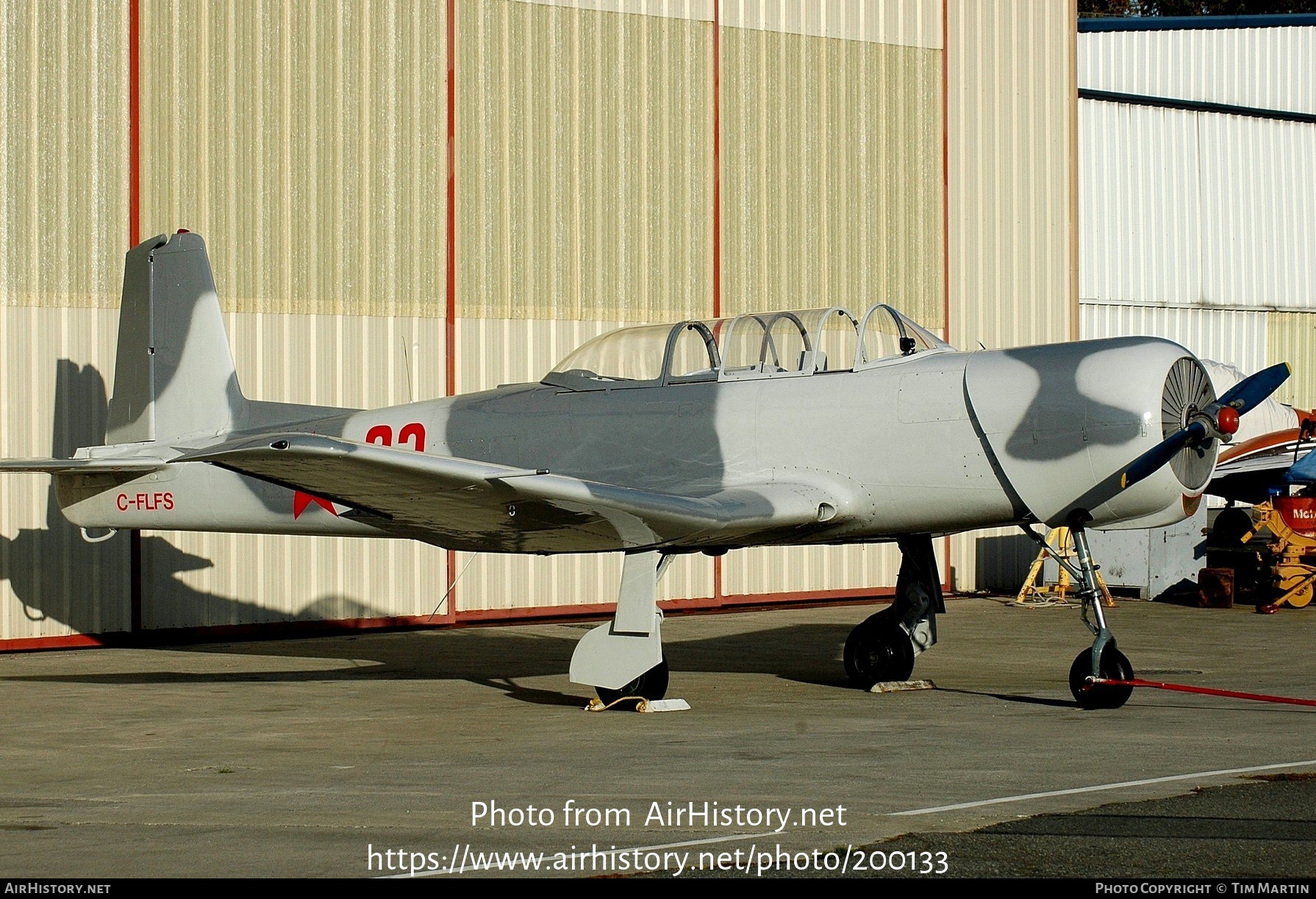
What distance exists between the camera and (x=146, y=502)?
12.5 metres

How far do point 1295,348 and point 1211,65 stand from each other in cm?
647

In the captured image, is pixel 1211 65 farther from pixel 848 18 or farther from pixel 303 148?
pixel 303 148

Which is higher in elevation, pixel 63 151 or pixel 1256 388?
pixel 63 151

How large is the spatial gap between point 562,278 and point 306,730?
9066mm

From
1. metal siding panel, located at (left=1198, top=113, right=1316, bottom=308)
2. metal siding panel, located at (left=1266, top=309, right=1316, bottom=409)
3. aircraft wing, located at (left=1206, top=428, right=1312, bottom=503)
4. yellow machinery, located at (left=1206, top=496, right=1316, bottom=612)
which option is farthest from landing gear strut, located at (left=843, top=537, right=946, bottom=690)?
metal siding panel, located at (left=1266, top=309, right=1316, bottom=409)

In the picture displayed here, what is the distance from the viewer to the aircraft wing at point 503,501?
8.90 meters

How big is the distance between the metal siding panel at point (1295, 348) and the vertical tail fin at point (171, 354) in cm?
1894

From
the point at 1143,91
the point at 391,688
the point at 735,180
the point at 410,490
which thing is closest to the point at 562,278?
the point at 735,180

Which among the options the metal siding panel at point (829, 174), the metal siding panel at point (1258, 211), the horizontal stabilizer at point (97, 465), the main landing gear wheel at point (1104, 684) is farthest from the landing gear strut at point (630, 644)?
the metal siding panel at point (1258, 211)

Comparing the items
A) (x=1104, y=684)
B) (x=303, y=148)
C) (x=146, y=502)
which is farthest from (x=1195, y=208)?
(x=146, y=502)

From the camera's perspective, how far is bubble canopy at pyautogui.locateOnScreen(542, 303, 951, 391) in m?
10.6

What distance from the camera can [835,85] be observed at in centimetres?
1970

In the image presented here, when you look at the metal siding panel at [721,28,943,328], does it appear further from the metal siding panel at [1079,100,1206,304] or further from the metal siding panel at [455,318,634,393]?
the metal siding panel at [1079,100,1206,304]

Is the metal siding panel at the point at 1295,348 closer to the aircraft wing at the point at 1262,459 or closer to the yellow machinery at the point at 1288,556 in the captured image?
the aircraft wing at the point at 1262,459
